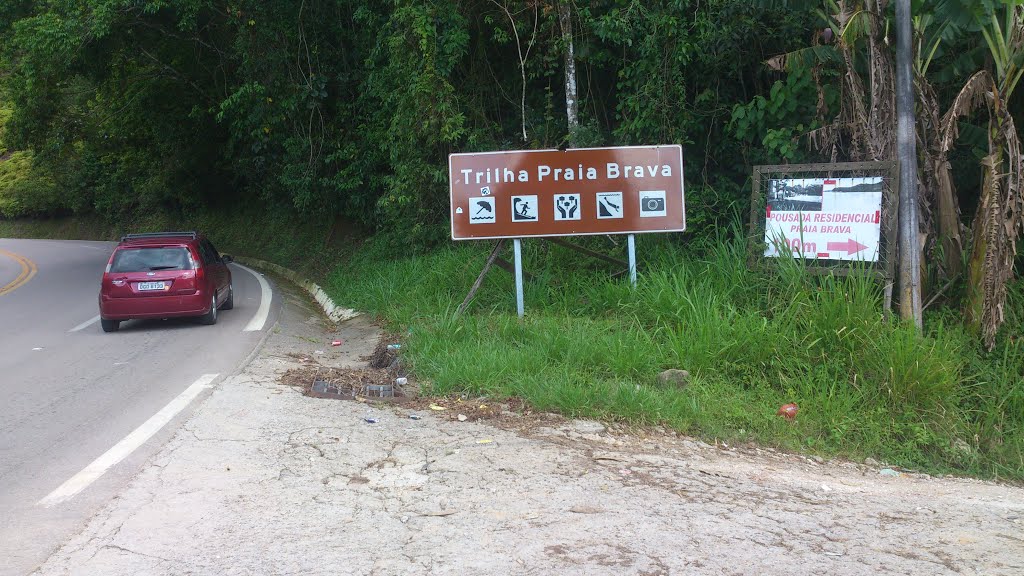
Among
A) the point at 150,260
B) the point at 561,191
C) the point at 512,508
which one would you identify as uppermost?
the point at 561,191

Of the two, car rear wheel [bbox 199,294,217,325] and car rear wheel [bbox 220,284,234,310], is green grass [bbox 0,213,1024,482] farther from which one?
Answer: car rear wheel [bbox 220,284,234,310]

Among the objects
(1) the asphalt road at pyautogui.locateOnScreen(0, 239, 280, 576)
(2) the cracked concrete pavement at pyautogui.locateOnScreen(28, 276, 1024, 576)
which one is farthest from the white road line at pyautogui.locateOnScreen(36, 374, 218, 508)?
(2) the cracked concrete pavement at pyautogui.locateOnScreen(28, 276, 1024, 576)

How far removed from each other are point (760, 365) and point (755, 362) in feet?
0.19

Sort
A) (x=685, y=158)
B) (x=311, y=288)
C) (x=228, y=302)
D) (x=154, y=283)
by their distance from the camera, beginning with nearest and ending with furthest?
(x=154, y=283), (x=685, y=158), (x=228, y=302), (x=311, y=288)

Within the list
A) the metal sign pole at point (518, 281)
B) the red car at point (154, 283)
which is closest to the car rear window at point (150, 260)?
the red car at point (154, 283)

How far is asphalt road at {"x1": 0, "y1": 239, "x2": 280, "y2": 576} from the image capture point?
5.25m

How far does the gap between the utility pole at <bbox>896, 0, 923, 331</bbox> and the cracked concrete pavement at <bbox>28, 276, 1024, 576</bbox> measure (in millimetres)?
2571

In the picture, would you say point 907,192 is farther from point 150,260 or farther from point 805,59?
point 150,260

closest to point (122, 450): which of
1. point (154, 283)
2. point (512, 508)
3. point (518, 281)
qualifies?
point (512, 508)

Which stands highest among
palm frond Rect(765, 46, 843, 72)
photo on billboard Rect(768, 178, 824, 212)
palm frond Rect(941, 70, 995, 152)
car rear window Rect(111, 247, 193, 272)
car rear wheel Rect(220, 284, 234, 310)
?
palm frond Rect(765, 46, 843, 72)

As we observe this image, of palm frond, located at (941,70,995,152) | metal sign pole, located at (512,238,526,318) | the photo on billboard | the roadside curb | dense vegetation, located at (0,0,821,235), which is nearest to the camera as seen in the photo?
palm frond, located at (941,70,995,152)

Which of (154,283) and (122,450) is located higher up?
(154,283)

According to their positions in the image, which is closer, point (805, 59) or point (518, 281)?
point (805, 59)

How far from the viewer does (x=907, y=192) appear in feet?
28.1
